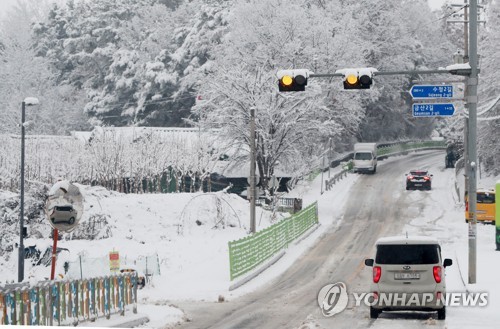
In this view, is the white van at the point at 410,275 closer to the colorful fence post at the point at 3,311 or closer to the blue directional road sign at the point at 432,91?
the blue directional road sign at the point at 432,91

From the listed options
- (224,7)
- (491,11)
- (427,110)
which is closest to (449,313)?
(427,110)

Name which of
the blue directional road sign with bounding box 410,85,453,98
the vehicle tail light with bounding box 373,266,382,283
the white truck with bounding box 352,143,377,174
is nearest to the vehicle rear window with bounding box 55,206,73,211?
the vehicle tail light with bounding box 373,266,382,283

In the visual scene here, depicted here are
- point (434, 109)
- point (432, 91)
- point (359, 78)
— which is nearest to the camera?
point (359, 78)

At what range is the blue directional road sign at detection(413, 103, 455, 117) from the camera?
887 inches

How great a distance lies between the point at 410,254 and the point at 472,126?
20.5ft

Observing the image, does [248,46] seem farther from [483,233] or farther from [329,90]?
[483,233]

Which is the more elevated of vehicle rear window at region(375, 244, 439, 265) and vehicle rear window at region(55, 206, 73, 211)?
vehicle rear window at region(55, 206, 73, 211)

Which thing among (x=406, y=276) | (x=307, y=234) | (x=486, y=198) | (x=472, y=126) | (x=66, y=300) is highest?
(x=472, y=126)

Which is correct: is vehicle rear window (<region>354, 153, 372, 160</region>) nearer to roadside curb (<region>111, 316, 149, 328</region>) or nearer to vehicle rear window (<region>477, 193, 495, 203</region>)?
vehicle rear window (<region>477, 193, 495, 203</region>)

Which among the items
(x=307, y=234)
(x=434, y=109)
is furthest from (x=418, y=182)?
(x=434, y=109)

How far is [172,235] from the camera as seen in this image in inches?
1770

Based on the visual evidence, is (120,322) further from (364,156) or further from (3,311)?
(364,156)

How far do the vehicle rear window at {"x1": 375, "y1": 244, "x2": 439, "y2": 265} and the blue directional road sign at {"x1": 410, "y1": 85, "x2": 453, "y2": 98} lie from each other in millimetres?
4650

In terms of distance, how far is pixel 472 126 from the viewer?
24438 millimetres
